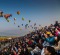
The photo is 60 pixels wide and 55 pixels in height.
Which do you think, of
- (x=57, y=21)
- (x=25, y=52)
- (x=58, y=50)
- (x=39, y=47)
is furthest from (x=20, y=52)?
(x=57, y=21)

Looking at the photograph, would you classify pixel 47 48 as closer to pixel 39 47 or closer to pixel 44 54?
pixel 44 54

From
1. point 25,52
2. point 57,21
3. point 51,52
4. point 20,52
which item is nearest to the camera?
point 51,52

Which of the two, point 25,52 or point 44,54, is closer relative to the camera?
point 44,54

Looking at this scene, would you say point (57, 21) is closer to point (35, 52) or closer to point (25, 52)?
point (25, 52)

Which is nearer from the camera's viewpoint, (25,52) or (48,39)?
(48,39)

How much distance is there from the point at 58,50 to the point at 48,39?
82 centimetres

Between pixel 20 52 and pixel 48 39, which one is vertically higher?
pixel 48 39

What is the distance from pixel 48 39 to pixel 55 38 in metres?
0.19

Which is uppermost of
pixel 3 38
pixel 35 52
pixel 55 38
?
pixel 55 38

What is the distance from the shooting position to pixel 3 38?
99.0 ft

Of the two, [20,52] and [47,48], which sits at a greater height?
[47,48]

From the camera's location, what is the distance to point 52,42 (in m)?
4.09

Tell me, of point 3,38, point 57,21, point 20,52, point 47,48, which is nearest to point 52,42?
point 47,48

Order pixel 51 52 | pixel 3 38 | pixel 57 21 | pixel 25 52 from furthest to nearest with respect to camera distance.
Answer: pixel 3 38, pixel 57 21, pixel 25 52, pixel 51 52
